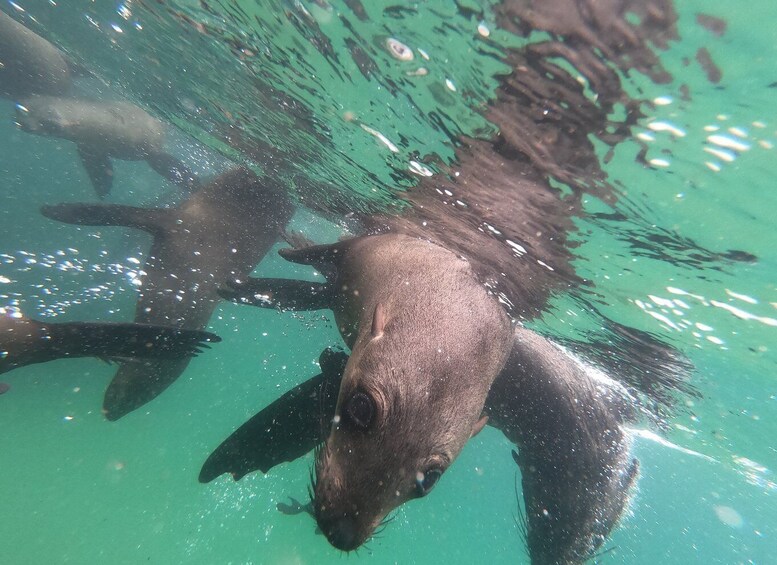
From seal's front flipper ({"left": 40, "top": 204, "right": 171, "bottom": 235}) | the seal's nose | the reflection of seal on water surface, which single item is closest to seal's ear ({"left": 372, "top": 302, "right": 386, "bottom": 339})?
the seal's nose

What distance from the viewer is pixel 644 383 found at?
999 centimetres

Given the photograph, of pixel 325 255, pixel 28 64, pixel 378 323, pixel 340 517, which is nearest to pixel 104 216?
pixel 325 255

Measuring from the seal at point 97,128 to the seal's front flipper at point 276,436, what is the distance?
44.2 feet

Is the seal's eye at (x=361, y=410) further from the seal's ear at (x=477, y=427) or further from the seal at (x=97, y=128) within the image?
the seal at (x=97, y=128)

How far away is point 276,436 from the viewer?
13.0 feet

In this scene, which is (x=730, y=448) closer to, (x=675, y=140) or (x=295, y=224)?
(x=675, y=140)

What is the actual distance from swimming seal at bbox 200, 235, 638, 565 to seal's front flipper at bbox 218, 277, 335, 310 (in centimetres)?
2

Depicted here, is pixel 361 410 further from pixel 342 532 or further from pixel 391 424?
pixel 342 532

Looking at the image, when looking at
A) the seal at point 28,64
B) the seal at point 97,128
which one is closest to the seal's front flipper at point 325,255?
the seal at point 97,128

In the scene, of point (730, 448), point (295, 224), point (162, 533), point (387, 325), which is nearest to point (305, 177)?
point (387, 325)

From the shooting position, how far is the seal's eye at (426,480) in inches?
89.4

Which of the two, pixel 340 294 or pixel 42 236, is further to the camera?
pixel 42 236

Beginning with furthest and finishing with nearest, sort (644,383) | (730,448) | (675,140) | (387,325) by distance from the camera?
1. (730,448)
2. (644,383)
3. (675,140)
4. (387,325)

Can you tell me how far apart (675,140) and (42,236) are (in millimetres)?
26528
